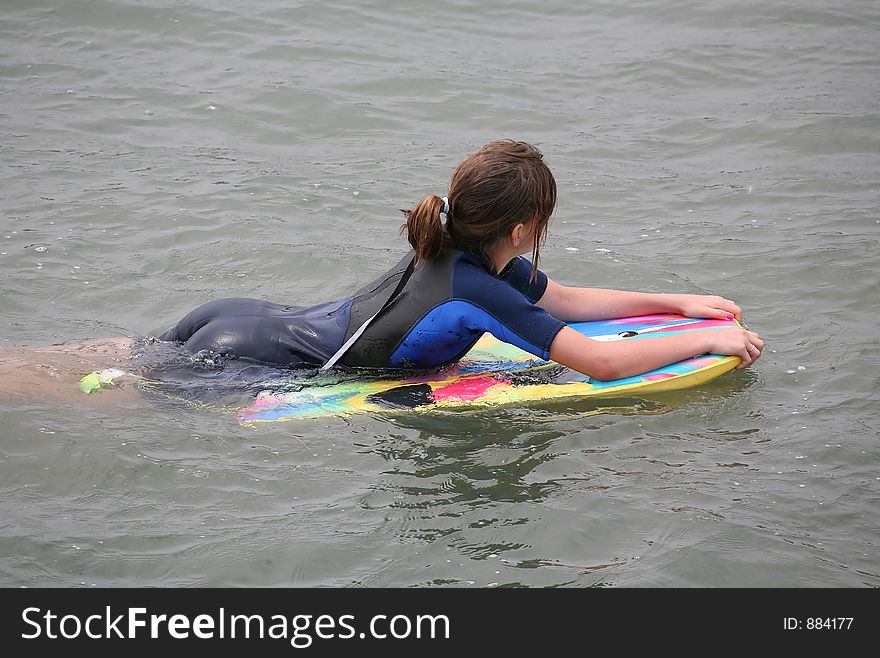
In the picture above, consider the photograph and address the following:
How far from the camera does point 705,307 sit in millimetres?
5004

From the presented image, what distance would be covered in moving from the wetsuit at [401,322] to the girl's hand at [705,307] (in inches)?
30.9

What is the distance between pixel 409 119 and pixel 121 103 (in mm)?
2487

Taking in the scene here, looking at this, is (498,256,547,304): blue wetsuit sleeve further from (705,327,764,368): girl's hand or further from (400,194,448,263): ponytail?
(705,327,764,368): girl's hand

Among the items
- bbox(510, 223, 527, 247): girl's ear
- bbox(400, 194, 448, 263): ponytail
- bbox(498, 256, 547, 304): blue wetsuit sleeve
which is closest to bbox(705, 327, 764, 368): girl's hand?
bbox(498, 256, 547, 304): blue wetsuit sleeve

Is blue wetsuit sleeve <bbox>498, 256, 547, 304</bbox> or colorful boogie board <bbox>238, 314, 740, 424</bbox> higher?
blue wetsuit sleeve <bbox>498, 256, 547, 304</bbox>

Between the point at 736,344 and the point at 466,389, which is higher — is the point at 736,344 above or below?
above

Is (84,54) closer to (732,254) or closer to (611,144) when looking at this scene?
(611,144)

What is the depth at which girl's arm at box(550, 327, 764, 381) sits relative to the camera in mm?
4352

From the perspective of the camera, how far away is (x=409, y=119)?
8547 millimetres

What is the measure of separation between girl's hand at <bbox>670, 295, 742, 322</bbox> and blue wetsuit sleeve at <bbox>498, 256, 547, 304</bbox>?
70 cm

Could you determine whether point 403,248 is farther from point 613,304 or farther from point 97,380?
point 97,380

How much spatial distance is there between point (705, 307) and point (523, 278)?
3.10 ft

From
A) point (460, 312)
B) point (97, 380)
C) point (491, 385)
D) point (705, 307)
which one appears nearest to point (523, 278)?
point (491, 385)
